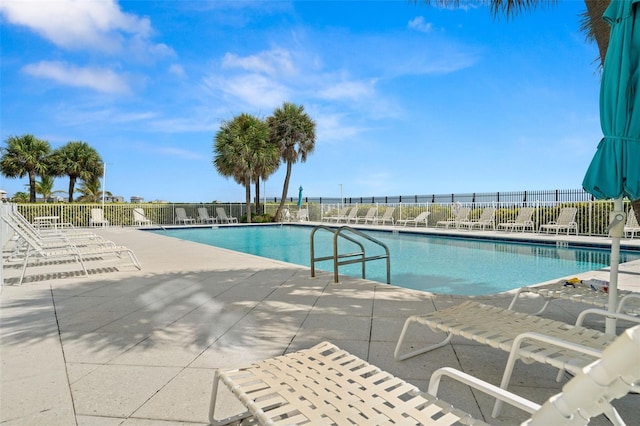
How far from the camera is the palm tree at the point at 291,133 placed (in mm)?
20156

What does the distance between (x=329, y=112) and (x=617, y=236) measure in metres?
20.8

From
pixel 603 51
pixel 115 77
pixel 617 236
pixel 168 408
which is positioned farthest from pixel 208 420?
pixel 115 77

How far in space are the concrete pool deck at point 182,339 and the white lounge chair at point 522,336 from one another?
1.05 feet

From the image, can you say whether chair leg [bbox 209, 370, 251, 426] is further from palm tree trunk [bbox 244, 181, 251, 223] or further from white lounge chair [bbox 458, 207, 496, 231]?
palm tree trunk [bbox 244, 181, 251, 223]

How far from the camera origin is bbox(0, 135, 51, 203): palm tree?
27.0 m

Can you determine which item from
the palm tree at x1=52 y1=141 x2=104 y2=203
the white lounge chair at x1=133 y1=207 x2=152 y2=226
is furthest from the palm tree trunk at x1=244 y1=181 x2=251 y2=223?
the palm tree at x1=52 y1=141 x2=104 y2=203

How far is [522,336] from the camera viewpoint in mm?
1716

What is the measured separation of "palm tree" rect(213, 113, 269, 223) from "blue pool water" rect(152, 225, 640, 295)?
7323 millimetres

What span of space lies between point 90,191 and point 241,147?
23.3m

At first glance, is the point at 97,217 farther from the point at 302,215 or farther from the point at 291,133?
the point at 291,133

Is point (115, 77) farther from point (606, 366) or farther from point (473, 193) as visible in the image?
point (606, 366)

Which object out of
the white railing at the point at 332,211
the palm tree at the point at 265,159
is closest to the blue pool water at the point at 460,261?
the white railing at the point at 332,211

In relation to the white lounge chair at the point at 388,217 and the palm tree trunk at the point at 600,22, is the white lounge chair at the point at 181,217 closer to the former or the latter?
the white lounge chair at the point at 388,217

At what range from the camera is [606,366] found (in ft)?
2.44
